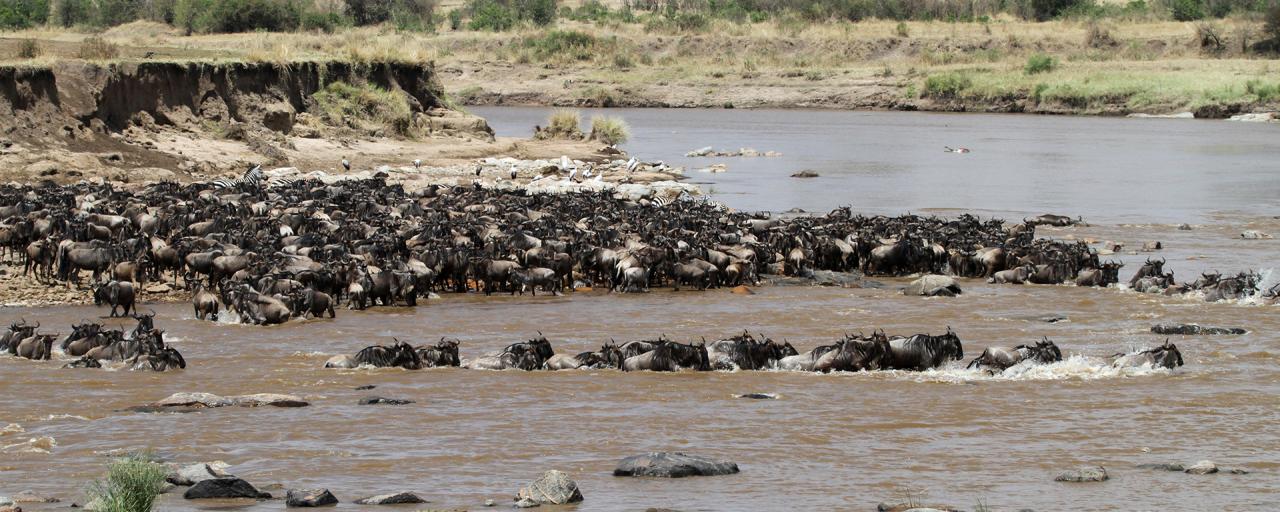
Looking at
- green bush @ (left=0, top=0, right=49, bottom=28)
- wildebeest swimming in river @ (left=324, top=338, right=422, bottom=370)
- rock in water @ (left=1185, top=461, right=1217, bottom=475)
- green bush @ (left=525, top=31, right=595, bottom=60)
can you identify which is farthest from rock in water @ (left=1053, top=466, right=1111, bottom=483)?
green bush @ (left=525, top=31, right=595, bottom=60)

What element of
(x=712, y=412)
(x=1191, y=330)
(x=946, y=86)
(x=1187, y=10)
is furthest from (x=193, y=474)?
(x=1187, y=10)

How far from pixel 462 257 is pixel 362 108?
1815 centimetres

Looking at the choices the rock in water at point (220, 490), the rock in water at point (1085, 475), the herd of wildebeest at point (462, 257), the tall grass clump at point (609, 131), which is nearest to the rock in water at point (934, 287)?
the herd of wildebeest at point (462, 257)

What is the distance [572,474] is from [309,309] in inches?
276

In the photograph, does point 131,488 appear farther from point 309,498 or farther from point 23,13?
point 23,13

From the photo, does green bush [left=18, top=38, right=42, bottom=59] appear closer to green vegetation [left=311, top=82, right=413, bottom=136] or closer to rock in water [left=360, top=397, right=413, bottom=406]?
green vegetation [left=311, top=82, right=413, bottom=136]

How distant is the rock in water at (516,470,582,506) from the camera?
8180mm

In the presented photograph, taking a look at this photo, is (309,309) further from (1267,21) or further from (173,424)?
(1267,21)

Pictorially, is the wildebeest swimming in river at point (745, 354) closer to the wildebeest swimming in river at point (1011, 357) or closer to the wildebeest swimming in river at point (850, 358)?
the wildebeest swimming in river at point (850, 358)

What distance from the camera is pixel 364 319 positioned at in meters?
15.7

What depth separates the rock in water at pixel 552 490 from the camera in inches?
322

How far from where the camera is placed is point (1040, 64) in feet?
208

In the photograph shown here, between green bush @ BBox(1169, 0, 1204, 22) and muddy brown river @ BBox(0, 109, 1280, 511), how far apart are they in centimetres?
5945

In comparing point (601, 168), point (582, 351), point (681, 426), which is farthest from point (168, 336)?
point (601, 168)
